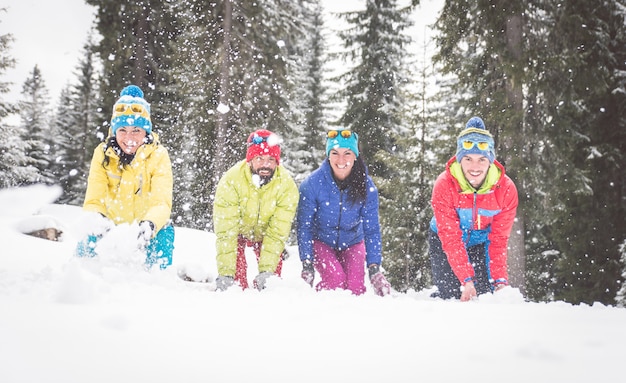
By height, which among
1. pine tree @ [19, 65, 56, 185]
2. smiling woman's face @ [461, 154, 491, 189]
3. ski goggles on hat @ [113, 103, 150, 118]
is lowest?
smiling woman's face @ [461, 154, 491, 189]

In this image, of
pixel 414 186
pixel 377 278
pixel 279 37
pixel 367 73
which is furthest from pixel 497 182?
pixel 367 73

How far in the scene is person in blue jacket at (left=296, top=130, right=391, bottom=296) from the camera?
169 inches

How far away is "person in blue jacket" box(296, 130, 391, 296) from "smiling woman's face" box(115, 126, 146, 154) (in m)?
1.74

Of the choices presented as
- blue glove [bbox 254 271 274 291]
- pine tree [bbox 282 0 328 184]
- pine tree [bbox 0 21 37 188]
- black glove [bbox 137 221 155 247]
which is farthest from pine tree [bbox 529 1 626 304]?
pine tree [bbox 0 21 37 188]

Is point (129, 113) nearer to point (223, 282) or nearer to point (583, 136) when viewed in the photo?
point (223, 282)

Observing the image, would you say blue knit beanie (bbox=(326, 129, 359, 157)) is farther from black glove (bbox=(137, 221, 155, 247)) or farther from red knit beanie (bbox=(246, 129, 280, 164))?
black glove (bbox=(137, 221, 155, 247))

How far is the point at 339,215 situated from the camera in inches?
173

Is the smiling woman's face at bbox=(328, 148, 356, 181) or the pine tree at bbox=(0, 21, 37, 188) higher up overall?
the pine tree at bbox=(0, 21, 37, 188)

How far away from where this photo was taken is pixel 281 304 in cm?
219

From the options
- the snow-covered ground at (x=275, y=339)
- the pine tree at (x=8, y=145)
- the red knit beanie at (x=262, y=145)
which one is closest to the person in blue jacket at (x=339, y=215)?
the red knit beanie at (x=262, y=145)

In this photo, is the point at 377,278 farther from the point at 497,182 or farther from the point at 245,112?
the point at 245,112

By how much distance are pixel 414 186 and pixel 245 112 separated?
19.7 feet

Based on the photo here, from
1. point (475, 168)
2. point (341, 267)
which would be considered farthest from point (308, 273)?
point (475, 168)

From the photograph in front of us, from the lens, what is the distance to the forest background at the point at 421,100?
8242 mm
